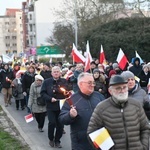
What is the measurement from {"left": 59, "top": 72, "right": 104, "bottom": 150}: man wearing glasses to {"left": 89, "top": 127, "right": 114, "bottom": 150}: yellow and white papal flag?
0.91 meters

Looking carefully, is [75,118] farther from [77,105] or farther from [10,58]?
[10,58]

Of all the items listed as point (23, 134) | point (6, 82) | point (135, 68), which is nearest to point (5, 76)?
point (6, 82)

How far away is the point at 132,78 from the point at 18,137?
3918 mm

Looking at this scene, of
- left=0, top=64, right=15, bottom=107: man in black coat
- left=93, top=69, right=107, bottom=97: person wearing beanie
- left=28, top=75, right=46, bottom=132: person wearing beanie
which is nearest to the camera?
left=28, top=75, right=46, bottom=132: person wearing beanie

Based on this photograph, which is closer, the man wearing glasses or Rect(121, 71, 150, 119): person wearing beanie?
the man wearing glasses

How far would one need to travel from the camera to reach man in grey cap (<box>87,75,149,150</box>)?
415cm

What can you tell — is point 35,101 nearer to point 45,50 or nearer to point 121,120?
point 121,120

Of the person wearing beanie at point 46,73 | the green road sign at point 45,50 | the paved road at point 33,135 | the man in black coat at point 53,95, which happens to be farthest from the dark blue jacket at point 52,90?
the green road sign at point 45,50

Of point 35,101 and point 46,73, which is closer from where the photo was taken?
point 35,101

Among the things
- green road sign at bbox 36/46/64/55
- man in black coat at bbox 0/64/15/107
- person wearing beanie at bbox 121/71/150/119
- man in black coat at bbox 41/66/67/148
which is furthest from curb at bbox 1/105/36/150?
green road sign at bbox 36/46/64/55

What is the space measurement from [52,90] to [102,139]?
424cm

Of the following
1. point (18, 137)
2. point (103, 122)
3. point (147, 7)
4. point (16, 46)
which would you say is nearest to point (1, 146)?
point (18, 137)

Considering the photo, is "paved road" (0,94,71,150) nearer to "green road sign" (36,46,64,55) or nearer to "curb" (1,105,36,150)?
"curb" (1,105,36,150)

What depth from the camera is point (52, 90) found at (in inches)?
324
